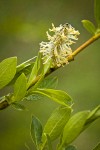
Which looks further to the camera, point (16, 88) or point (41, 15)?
point (41, 15)

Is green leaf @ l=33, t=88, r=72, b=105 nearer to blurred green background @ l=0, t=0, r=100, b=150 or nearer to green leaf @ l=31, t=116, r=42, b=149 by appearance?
green leaf @ l=31, t=116, r=42, b=149

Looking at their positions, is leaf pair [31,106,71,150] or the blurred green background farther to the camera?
the blurred green background

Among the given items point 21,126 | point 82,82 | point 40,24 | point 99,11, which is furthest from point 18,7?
point 99,11

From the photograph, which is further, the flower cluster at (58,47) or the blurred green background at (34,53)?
the blurred green background at (34,53)

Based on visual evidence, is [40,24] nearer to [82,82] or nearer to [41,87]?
[82,82]

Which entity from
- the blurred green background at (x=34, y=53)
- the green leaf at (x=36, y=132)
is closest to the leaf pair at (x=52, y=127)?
the green leaf at (x=36, y=132)

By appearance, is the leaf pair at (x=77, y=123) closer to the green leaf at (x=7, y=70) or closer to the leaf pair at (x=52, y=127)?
the leaf pair at (x=52, y=127)

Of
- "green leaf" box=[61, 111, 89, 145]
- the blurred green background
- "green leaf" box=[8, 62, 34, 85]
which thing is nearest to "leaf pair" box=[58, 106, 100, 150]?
"green leaf" box=[61, 111, 89, 145]
